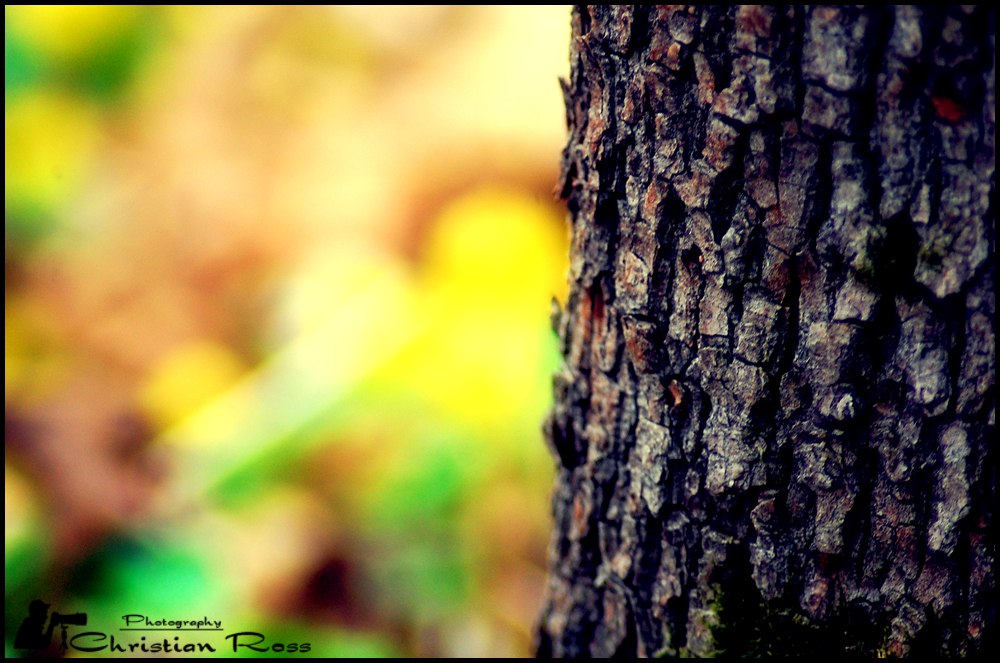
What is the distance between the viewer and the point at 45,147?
2.72 meters

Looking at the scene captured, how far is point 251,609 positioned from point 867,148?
6.77 feet

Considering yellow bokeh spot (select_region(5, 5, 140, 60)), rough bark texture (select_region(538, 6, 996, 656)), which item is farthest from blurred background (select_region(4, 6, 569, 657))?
rough bark texture (select_region(538, 6, 996, 656))

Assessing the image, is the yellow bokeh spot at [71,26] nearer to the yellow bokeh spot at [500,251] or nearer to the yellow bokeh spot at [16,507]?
the yellow bokeh spot at [500,251]

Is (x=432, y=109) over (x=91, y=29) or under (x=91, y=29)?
under

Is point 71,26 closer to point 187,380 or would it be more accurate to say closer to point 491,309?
point 187,380

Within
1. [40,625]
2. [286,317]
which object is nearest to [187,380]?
[286,317]

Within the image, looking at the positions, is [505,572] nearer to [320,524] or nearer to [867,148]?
[320,524]

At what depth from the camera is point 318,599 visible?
81.1 inches

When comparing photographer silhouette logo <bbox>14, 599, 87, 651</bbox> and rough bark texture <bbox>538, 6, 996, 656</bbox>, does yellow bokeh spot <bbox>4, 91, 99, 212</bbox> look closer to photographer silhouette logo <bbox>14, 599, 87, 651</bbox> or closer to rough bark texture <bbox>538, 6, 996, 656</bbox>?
photographer silhouette logo <bbox>14, 599, 87, 651</bbox>

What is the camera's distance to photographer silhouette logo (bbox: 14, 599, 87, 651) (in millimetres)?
1688

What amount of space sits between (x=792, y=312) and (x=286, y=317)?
7.57ft

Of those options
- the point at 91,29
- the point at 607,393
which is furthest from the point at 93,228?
the point at 607,393

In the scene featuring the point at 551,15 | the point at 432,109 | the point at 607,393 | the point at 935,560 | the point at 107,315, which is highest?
the point at 551,15

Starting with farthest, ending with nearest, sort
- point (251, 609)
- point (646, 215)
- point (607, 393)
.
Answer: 1. point (251, 609)
2. point (607, 393)
3. point (646, 215)
